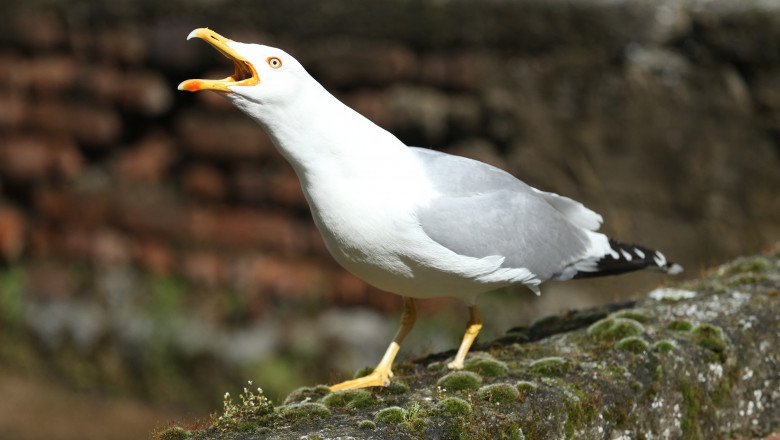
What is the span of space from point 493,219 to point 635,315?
4.63ft

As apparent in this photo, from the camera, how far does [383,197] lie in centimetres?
386

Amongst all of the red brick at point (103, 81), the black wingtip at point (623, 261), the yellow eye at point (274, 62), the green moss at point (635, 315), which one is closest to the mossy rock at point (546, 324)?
the green moss at point (635, 315)

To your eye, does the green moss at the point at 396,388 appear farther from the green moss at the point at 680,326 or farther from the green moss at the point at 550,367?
the green moss at the point at 680,326

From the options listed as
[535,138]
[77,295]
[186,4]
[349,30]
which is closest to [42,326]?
[77,295]

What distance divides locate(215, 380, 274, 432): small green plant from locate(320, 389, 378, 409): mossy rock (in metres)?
0.33

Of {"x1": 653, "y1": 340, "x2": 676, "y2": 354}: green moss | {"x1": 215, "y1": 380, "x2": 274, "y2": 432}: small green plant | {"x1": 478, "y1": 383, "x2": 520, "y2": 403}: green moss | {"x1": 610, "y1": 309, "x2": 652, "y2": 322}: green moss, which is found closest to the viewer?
{"x1": 215, "y1": 380, "x2": 274, "y2": 432}: small green plant

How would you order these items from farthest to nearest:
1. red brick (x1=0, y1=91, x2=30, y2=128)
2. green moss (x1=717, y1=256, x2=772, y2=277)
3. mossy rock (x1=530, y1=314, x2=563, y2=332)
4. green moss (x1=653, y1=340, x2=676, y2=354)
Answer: red brick (x1=0, y1=91, x2=30, y2=128) → green moss (x1=717, y1=256, x2=772, y2=277) → mossy rock (x1=530, y1=314, x2=563, y2=332) → green moss (x1=653, y1=340, x2=676, y2=354)

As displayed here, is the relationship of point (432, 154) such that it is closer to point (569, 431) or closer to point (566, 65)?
point (569, 431)

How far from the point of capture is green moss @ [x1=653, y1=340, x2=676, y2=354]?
4.52 m

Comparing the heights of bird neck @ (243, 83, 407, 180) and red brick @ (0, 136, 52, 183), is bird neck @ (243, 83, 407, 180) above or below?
below

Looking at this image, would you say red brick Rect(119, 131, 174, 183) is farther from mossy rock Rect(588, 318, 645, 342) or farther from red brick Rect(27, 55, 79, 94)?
mossy rock Rect(588, 318, 645, 342)

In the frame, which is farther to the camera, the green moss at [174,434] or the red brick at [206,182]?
the red brick at [206,182]

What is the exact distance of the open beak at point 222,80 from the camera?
3.57 meters

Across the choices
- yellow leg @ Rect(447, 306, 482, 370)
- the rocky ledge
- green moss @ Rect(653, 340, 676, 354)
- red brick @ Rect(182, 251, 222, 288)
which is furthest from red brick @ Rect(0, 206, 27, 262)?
green moss @ Rect(653, 340, 676, 354)
